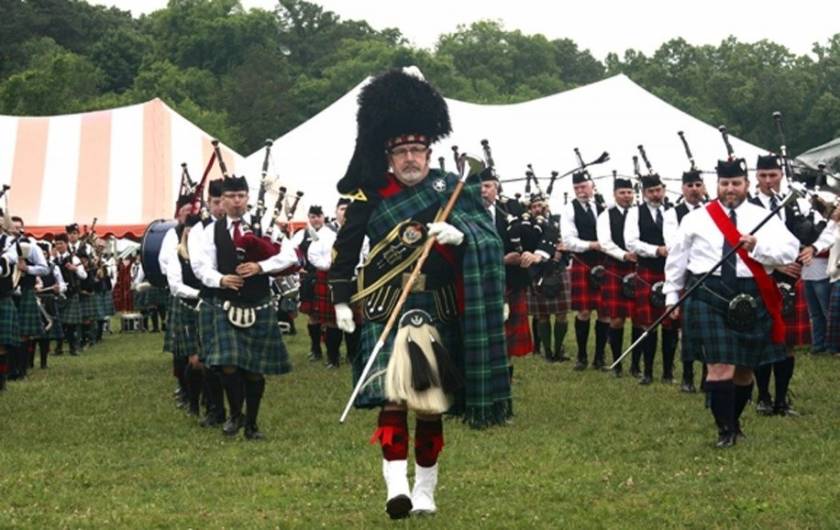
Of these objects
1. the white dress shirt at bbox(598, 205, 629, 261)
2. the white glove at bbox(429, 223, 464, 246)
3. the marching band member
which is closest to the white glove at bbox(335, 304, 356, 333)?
the white glove at bbox(429, 223, 464, 246)

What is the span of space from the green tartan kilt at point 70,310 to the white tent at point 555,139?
6060 mm

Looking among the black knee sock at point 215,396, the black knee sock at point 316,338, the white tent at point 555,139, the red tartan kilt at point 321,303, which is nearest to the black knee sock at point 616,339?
the red tartan kilt at point 321,303

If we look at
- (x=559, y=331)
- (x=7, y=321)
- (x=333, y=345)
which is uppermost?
(x=7, y=321)

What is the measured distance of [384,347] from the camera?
596cm

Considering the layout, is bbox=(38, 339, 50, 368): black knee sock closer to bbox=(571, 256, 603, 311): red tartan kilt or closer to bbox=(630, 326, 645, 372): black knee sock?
bbox=(571, 256, 603, 311): red tartan kilt

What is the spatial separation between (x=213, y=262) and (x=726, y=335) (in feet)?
10.3

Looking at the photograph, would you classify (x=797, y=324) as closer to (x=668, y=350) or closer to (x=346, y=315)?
(x=668, y=350)

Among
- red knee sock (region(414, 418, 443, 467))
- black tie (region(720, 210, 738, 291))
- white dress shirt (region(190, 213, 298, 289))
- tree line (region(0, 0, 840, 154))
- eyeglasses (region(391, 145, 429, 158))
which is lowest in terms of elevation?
red knee sock (region(414, 418, 443, 467))

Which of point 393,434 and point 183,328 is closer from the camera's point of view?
point 393,434

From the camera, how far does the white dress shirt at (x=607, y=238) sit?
39.0 feet

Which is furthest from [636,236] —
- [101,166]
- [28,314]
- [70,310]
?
[101,166]

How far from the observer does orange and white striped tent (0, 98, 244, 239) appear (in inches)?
963

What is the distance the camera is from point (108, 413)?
10.8 meters

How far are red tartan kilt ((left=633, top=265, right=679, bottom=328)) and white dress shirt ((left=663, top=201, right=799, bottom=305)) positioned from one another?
3.05 meters
